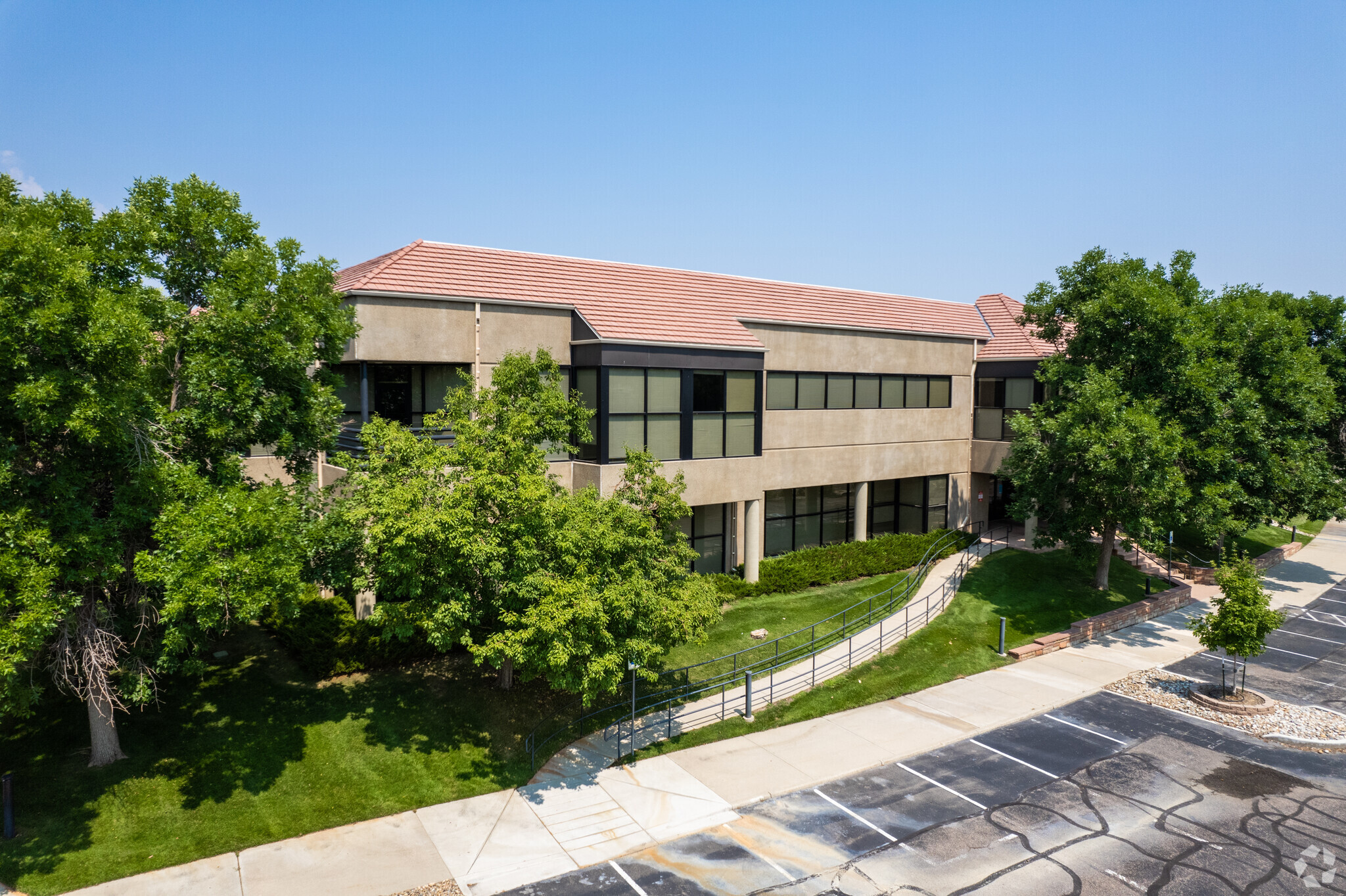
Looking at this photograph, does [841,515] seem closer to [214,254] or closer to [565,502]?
[565,502]

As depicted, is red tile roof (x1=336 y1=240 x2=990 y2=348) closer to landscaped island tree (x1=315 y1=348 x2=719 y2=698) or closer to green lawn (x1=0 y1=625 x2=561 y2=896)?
landscaped island tree (x1=315 y1=348 x2=719 y2=698)

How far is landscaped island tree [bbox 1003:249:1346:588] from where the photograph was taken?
70.6 ft

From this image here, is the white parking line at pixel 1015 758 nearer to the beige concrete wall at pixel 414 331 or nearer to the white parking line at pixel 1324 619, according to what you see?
the beige concrete wall at pixel 414 331

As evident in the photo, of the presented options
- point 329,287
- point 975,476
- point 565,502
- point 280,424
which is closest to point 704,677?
point 565,502

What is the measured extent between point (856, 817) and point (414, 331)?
14.6 m

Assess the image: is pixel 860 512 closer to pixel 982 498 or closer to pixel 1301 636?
pixel 982 498

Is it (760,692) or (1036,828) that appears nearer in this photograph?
(1036,828)

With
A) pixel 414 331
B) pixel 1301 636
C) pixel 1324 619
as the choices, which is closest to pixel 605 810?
pixel 414 331

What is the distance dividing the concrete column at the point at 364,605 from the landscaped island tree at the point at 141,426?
4117 mm

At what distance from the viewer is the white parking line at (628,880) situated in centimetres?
1148

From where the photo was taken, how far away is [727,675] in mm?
19125

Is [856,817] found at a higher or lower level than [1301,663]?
lower

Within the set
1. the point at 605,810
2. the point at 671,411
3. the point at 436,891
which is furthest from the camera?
the point at 671,411

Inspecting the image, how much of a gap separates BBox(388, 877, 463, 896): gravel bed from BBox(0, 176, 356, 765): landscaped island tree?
469cm
